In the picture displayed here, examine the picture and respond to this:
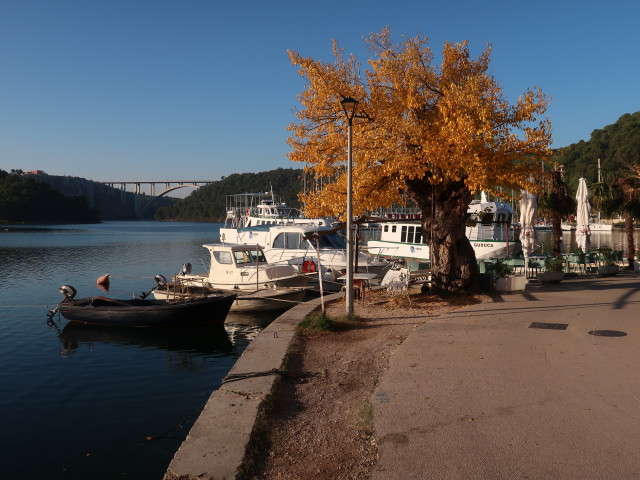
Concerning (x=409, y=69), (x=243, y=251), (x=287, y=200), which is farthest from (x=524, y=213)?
(x=287, y=200)

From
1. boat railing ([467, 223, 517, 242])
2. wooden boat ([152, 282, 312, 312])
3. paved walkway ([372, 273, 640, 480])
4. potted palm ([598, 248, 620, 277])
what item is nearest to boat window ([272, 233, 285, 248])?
wooden boat ([152, 282, 312, 312])

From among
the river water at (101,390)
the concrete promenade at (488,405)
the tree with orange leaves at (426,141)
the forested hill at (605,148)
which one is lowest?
the river water at (101,390)

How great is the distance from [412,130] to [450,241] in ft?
11.8

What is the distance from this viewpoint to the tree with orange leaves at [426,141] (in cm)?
1435

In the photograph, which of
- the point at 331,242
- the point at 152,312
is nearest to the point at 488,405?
the point at 152,312

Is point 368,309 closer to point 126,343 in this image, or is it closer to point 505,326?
point 505,326

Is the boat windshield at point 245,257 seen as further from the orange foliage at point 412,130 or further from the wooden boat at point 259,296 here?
the orange foliage at point 412,130

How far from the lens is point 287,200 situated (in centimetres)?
18712

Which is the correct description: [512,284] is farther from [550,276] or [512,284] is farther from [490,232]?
[490,232]

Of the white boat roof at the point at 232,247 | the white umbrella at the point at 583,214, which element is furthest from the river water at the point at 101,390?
the white umbrella at the point at 583,214

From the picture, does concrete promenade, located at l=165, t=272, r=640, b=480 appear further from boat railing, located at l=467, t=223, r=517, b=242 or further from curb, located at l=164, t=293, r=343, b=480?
boat railing, located at l=467, t=223, r=517, b=242

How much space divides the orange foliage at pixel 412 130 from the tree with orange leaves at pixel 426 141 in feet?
0.10

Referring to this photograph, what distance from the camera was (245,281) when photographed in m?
21.5

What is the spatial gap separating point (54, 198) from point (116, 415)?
183855 mm
